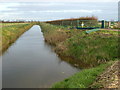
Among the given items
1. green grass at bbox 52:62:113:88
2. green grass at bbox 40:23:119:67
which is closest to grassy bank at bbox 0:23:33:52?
green grass at bbox 40:23:119:67

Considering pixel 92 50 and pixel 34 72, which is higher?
pixel 92 50

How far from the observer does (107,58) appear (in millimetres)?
14078

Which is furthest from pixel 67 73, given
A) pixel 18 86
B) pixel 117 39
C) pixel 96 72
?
pixel 117 39

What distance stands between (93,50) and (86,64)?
170 cm

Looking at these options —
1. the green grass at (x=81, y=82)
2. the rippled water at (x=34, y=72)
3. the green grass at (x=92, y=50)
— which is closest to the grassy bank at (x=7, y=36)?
the rippled water at (x=34, y=72)

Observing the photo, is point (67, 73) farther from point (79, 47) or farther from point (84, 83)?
point (79, 47)

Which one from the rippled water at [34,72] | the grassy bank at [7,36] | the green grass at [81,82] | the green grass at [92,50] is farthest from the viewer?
the grassy bank at [7,36]

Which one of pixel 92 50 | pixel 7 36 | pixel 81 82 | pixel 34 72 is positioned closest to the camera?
pixel 81 82

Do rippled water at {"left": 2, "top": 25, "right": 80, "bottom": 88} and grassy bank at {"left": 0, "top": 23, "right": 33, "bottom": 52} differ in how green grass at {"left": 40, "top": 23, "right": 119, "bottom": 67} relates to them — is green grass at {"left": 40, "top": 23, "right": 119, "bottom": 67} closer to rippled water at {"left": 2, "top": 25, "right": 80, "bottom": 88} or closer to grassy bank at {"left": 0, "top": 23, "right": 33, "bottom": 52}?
rippled water at {"left": 2, "top": 25, "right": 80, "bottom": 88}

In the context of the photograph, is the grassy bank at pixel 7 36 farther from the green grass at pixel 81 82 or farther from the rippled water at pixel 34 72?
the green grass at pixel 81 82

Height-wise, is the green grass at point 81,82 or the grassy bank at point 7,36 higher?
the grassy bank at point 7,36

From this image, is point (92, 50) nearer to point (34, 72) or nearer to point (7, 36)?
point (34, 72)

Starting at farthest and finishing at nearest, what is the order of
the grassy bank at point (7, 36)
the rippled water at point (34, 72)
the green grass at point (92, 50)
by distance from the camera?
1. the grassy bank at point (7, 36)
2. the green grass at point (92, 50)
3. the rippled water at point (34, 72)

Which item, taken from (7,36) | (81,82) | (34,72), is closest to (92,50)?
(34,72)
